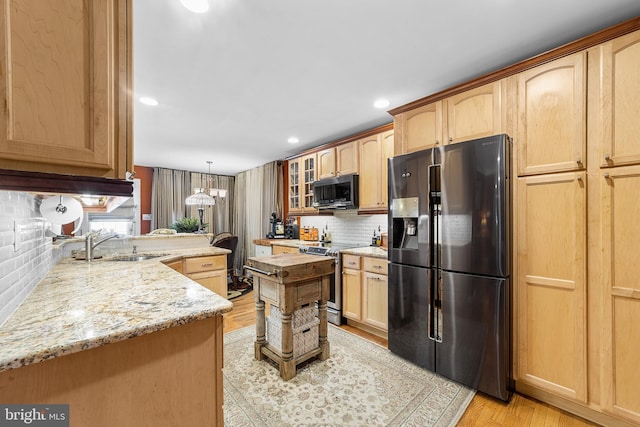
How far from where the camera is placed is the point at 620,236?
146cm

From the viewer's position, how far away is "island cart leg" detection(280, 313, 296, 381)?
1972 millimetres

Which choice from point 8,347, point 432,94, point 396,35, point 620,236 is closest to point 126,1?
point 8,347

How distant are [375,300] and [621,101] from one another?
228 centimetres

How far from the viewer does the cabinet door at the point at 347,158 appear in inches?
130

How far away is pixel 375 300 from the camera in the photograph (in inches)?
106

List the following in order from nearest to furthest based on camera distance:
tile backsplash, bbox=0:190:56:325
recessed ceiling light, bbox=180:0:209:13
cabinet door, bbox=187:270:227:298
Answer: tile backsplash, bbox=0:190:56:325, recessed ceiling light, bbox=180:0:209:13, cabinet door, bbox=187:270:227:298

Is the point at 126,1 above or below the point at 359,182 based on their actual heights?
above

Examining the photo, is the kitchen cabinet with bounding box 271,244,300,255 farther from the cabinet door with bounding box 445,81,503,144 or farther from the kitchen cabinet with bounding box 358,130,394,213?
the cabinet door with bounding box 445,81,503,144

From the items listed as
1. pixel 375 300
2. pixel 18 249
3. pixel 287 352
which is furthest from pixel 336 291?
pixel 18 249

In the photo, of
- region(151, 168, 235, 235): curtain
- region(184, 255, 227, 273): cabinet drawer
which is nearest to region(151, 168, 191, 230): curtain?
region(151, 168, 235, 235): curtain

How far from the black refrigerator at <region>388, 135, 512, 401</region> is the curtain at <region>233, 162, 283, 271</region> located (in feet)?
10.3

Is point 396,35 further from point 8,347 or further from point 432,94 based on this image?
point 8,347

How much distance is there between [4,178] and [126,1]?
680 mm

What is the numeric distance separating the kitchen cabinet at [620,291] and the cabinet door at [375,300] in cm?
148
